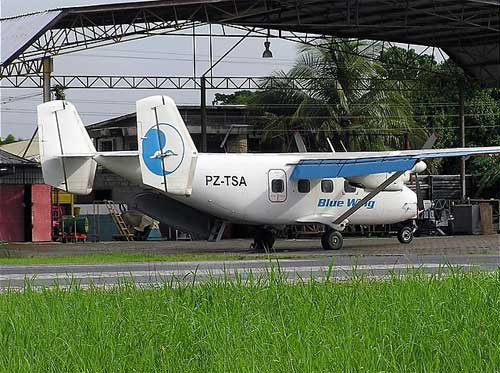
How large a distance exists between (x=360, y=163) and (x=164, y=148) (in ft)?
A: 17.7

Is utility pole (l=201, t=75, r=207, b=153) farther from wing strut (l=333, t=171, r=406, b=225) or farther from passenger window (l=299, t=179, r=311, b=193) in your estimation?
wing strut (l=333, t=171, r=406, b=225)

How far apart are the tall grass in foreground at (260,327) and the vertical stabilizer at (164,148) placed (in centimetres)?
1368

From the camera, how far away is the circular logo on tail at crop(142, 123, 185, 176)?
2356cm

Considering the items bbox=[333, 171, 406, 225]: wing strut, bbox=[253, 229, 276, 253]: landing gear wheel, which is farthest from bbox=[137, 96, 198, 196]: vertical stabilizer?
bbox=[333, 171, 406, 225]: wing strut

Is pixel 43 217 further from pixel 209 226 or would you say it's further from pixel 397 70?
pixel 397 70

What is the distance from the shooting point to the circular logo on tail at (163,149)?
2356 cm

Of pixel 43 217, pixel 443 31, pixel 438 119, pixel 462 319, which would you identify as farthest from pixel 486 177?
pixel 462 319

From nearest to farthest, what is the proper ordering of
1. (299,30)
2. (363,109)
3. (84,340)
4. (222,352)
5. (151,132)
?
(222,352), (84,340), (151,132), (299,30), (363,109)

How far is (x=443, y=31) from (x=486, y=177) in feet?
37.7

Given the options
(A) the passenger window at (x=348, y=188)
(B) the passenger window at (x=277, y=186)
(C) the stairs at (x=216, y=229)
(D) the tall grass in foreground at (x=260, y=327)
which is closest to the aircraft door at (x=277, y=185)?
(B) the passenger window at (x=277, y=186)

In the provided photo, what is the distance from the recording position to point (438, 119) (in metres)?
51.5

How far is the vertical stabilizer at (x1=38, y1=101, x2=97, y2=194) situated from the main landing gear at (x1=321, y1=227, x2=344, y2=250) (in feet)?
22.3

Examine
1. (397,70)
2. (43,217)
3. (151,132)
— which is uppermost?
(397,70)

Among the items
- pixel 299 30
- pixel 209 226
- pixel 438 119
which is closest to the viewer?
pixel 209 226
